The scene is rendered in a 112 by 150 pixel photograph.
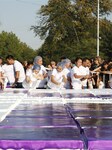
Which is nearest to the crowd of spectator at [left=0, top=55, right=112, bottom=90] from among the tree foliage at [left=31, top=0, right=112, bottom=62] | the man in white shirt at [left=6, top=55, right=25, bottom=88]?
the man in white shirt at [left=6, top=55, right=25, bottom=88]

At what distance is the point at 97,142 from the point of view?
4.72 m

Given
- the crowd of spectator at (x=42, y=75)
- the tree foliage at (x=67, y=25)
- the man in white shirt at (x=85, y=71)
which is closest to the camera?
the crowd of spectator at (x=42, y=75)

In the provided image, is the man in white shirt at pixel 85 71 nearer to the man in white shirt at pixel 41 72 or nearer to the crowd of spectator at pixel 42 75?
the crowd of spectator at pixel 42 75

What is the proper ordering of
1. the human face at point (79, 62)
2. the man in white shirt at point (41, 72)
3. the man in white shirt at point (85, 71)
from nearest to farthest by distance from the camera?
A: the human face at point (79, 62)
the man in white shirt at point (85, 71)
the man in white shirt at point (41, 72)

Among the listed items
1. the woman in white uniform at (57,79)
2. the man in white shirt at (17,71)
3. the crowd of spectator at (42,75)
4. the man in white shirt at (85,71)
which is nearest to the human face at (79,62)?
the crowd of spectator at (42,75)

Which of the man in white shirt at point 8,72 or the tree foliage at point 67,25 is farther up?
the tree foliage at point 67,25

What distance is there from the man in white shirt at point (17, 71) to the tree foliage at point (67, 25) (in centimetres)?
3979

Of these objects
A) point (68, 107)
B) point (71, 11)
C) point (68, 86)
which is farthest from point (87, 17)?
point (68, 107)

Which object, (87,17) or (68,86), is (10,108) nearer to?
(68,86)

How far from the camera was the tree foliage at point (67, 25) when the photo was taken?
55531mm

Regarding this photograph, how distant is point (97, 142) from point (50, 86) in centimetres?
972

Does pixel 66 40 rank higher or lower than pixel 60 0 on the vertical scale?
lower

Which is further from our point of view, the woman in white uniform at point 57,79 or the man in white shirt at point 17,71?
the man in white shirt at point 17,71

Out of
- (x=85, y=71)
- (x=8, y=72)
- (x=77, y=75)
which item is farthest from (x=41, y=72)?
(x=85, y=71)
